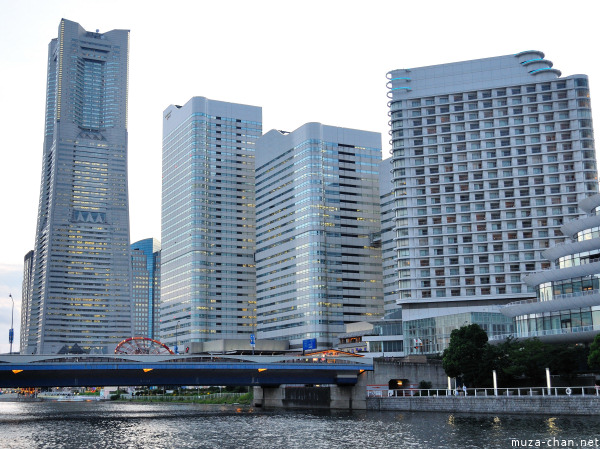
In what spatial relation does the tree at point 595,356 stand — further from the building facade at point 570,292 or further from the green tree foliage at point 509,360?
the building facade at point 570,292

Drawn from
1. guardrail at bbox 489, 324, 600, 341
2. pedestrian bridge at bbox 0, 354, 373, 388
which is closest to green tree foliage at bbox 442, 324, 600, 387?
guardrail at bbox 489, 324, 600, 341

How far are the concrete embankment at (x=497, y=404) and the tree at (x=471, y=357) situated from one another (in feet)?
23.6

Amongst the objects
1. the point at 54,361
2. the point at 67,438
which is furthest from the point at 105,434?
the point at 54,361

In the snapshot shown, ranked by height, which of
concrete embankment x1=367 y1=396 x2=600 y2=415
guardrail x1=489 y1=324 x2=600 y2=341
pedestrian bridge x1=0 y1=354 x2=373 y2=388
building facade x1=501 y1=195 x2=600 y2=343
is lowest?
concrete embankment x1=367 y1=396 x2=600 y2=415

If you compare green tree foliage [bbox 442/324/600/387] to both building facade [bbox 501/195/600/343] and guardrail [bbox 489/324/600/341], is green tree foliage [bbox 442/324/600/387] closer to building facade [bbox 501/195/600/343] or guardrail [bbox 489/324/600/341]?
guardrail [bbox 489/324/600/341]

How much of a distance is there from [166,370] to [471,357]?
52021mm

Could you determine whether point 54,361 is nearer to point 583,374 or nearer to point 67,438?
point 67,438

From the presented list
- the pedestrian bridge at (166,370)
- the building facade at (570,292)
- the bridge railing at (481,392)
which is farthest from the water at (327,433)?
the building facade at (570,292)

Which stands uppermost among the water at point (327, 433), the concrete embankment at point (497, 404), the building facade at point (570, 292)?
the building facade at point (570, 292)

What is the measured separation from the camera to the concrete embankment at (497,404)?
88938mm

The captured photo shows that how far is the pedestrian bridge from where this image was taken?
114375 millimetres

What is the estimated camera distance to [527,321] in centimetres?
13575

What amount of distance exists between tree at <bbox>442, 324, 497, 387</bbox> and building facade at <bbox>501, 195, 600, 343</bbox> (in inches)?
707

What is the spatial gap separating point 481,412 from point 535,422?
838 inches
